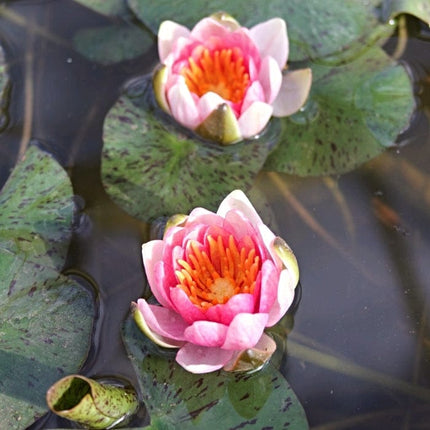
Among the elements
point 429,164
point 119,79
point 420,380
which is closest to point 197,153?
point 119,79

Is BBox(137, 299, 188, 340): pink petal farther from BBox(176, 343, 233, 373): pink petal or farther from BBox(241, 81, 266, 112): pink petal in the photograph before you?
BBox(241, 81, 266, 112): pink petal

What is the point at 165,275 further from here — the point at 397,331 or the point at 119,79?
the point at 119,79

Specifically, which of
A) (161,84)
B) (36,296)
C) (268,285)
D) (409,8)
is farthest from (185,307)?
(409,8)

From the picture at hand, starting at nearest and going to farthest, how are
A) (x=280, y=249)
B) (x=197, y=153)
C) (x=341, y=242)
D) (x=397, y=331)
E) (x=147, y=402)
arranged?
1. (x=280, y=249)
2. (x=147, y=402)
3. (x=397, y=331)
4. (x=341, y=242)
5. (x=197, y=153)

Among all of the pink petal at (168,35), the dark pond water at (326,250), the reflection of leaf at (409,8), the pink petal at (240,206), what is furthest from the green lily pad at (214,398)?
the reflection of leaf at (409,8)

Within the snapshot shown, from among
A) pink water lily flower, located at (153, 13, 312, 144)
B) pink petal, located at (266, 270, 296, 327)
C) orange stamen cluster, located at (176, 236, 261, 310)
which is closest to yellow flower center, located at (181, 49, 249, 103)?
pink water lily flower, located at (153, 13, 312, 144)

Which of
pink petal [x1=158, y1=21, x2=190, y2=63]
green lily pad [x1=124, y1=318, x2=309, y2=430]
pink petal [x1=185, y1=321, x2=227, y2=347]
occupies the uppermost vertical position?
pink petal [x1=158, y1=21, x2=190, y2=63]
